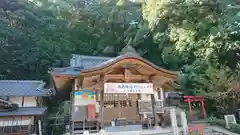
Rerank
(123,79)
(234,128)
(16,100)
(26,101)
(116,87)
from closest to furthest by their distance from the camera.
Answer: (116,87) < (234,128) < (123,79) < (16,100) < (26,101)

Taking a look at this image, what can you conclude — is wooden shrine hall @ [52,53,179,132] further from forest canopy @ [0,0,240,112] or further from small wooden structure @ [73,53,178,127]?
forest canopy @ [0,0,240,112]

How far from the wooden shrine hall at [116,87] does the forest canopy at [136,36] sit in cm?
528

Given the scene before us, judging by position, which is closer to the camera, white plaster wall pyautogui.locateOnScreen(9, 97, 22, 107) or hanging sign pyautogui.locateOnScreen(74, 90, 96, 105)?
hanging sign pyautogui.locateOnScreen(74, 90, 96, 105)

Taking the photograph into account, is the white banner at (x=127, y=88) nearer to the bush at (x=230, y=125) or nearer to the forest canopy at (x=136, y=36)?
the bush at (x=230, y=125)

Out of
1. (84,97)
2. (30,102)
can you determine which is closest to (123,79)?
(84,97)

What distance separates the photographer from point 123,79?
8.86 metres

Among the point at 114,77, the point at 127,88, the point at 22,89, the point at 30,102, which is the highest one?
the point at 114,77

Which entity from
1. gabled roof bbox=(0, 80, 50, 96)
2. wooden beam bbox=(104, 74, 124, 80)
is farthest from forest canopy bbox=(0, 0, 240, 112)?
wooden beam bbox=(104, 74, 124, 80)

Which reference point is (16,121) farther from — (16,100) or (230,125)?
(230,125)

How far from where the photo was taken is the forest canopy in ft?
41.9

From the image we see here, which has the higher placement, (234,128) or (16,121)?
(16,121)

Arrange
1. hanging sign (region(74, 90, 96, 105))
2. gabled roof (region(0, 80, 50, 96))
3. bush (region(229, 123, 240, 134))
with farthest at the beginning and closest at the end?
1. gabled roof (region(0, 80, 50, 96))
2. hanging sign (region(74, 90, 96, 105))
3. bush (region(229, 123, 240, 134))

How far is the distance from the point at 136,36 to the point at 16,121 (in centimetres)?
1331

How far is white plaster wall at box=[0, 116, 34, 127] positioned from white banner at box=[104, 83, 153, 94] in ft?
22.2
